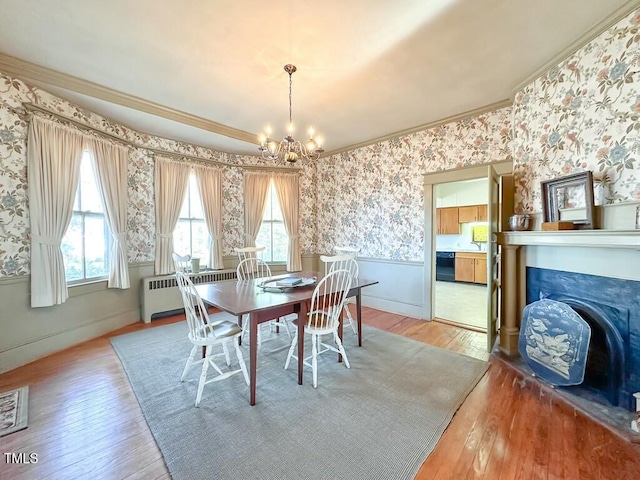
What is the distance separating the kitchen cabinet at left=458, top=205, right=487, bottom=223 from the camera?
663cm

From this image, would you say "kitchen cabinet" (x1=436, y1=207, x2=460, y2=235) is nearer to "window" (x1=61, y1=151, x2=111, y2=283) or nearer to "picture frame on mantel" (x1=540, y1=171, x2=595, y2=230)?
"picture frame on mantel" (x1=540, y1=171, x2=595, y2=230)

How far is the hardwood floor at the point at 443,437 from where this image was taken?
145 centimetres

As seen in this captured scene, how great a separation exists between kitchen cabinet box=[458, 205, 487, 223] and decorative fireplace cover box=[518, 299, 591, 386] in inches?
191

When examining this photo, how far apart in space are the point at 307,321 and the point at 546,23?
10.3 feet

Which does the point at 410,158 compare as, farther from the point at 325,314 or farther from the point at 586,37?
the point at 325,314

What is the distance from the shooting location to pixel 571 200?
2.28 m

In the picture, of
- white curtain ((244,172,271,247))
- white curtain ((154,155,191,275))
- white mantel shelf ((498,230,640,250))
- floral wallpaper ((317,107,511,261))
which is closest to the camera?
white mantel shelf ((498,230,640,250))

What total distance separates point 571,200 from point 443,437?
7.25 feet

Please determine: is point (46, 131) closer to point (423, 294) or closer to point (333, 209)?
point (333, 209)

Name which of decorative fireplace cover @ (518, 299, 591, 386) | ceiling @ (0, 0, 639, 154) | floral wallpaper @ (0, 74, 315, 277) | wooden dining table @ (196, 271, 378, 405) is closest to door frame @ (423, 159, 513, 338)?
ceiling @ (0, 0, 639, 154)

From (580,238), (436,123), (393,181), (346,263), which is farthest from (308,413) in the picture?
(436,123)

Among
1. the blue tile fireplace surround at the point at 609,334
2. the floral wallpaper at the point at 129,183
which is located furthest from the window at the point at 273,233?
the blue tile fireplace surround at the point at 609,334

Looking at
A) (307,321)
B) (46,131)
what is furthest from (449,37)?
(46,131)

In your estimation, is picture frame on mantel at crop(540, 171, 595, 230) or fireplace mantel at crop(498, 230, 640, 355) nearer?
picture frame on mantel at crop(540, 171, 595, 230)
